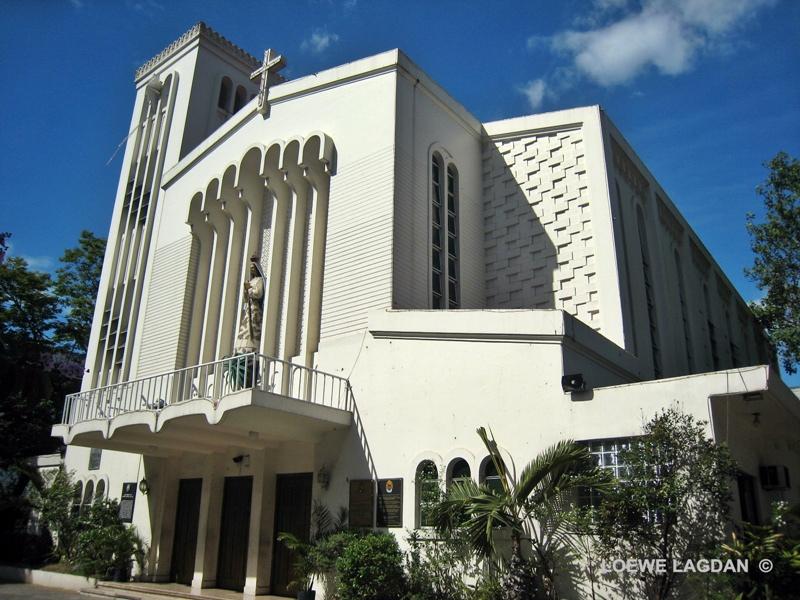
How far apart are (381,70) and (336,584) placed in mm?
11065

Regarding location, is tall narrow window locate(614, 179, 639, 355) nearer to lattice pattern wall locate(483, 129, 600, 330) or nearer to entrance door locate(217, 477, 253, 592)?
lattice pattern wall locate(483, 129, 600, 330)

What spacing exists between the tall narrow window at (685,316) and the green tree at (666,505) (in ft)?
36.2

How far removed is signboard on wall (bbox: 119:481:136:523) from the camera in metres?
16.2

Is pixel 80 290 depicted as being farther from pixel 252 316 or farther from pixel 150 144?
pixel 252 316

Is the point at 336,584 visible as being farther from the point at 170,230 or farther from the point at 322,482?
the point at 170,230

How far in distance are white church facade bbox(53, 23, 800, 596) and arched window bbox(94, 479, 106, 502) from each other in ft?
0.83

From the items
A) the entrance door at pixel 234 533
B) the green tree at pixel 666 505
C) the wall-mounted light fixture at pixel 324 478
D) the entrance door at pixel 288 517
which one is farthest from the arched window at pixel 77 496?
the green tree at pixel 666 505

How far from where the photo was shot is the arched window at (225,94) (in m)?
24.0

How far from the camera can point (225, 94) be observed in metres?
24.4

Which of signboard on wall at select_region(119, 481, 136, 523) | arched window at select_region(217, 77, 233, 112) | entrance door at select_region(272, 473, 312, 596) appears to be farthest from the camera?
arched window at select_region(217, 77, 233, 112)

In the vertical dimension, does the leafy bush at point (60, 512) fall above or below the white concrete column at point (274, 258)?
below

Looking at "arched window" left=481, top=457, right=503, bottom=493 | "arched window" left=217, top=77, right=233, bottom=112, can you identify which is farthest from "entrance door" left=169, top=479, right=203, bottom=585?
"arched window" left=217, top=77, right=233, bottom=112

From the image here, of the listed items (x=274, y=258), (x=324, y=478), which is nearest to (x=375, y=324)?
(x=324, y=478)

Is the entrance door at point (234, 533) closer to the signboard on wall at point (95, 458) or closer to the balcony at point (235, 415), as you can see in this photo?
the balcony at point (235, 415)
